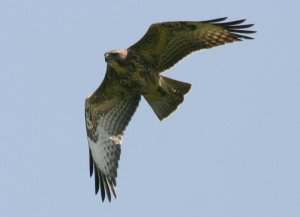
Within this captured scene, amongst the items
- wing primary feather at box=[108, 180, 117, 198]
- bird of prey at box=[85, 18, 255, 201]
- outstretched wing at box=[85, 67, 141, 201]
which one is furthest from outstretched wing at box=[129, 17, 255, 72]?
wing primary feather at box=[108, 180, 117, 198]

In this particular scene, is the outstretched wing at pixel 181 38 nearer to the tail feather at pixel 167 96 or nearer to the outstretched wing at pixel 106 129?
the tail feather at pixel 167 96

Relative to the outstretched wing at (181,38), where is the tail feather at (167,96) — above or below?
below

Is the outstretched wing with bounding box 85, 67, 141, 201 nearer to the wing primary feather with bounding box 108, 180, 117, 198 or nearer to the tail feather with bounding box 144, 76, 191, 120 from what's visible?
the wing primary feather with bounding box 108, 180, 117, 198

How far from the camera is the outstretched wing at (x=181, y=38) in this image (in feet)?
41.3

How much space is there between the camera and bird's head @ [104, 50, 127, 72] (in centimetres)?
1259

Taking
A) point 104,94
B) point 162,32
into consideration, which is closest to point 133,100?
point 104,94

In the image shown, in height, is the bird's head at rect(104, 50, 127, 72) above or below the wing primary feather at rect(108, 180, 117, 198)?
above

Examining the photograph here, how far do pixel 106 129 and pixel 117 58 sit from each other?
1.58 metres

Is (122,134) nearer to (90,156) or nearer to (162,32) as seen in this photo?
(90,156)

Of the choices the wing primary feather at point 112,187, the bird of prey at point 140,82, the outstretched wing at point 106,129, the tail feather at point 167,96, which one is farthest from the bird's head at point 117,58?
the wing primary feather at point 112,187

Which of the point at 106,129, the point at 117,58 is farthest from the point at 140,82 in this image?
the point at 106,129

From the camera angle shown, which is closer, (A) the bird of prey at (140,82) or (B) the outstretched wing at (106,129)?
(A) the bird of prey at (140,82)

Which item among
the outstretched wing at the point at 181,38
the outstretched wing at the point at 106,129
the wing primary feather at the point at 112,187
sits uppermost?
the outstretched wing at the point at 181,38

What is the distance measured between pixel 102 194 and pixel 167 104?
1.79m
